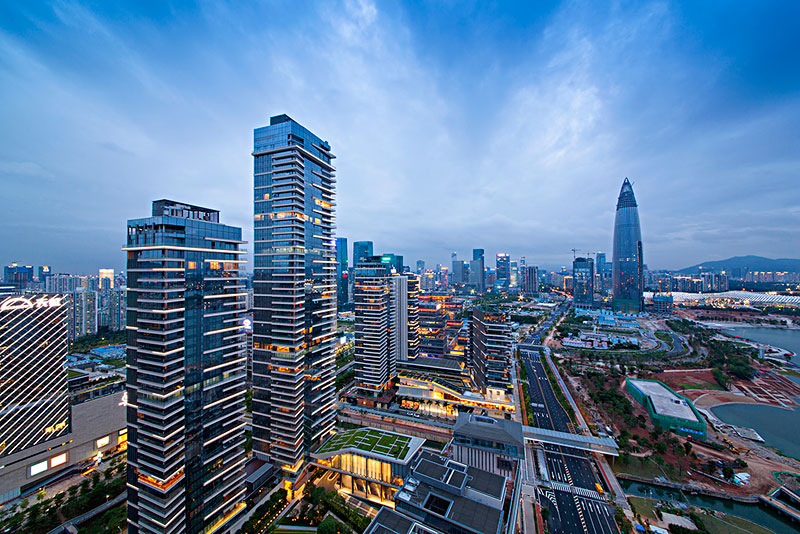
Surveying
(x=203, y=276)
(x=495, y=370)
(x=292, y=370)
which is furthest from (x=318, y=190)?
(x=495, y=370)

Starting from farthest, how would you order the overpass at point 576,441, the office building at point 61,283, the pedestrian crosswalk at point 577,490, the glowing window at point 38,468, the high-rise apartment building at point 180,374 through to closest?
the office building at point 61,283, the overpass at point 576,441, the glowing window at point 38,468, the pedestrian crosswalk at point 577,490, the high-rise apartment building at point 180,374

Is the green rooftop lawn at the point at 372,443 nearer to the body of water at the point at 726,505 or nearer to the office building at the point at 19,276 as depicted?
the body of water at the point at 726,505

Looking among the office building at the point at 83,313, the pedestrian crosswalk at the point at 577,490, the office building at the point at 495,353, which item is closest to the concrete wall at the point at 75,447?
the office building at the point at 495,353

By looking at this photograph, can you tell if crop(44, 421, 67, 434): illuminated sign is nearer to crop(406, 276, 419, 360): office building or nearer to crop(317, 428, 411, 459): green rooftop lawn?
crop(317, 428, 411, 459): green rooftop lawn

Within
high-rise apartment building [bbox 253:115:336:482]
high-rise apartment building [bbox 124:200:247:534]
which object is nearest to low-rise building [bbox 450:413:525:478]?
high-rise apartment building [bbox 253:115:336:482]

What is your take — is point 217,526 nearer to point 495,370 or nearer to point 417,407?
point 417,407

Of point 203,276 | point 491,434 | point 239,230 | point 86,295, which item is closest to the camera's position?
point 203,276
